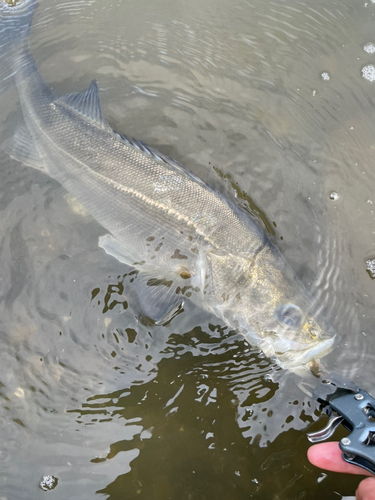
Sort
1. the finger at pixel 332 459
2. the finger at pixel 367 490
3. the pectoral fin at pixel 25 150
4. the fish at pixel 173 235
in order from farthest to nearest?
the pectoral fin at pixel 25 150 < the fish at pixel 173 235 < the finger at pixel 332 459 < the finger at pixel 367 490

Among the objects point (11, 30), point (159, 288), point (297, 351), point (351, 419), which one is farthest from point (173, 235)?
point (11, 30)

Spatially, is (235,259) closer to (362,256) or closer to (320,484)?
(362,256)

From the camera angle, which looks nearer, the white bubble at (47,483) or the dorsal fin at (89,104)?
the white bubble at (47,483)

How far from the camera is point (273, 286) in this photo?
3.04 metres

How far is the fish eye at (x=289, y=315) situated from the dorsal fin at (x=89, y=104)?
212 cm

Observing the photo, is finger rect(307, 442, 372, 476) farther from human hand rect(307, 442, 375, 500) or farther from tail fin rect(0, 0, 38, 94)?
tail fin rect(0, 0, 38, 94)

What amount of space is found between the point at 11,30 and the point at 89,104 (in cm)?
156

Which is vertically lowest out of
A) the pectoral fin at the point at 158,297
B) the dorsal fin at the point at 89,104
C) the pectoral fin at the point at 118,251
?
the pectoral fin at the point at 158,297

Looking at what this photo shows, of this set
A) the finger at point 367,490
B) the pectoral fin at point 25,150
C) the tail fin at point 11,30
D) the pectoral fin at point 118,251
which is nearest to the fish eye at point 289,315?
the finger at point 367,490

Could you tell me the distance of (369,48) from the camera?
420cm

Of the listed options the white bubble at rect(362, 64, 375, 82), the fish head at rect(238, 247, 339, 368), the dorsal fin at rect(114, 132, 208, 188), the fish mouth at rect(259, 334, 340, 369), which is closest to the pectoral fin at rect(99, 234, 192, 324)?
the fish head at rect(238, 247, 339, 368)

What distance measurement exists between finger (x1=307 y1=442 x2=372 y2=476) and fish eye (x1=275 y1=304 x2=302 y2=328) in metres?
0.82

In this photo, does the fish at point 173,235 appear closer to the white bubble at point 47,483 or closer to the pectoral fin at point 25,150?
the pectoral fin at point 25,150

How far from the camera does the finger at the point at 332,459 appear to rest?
2.49 m
